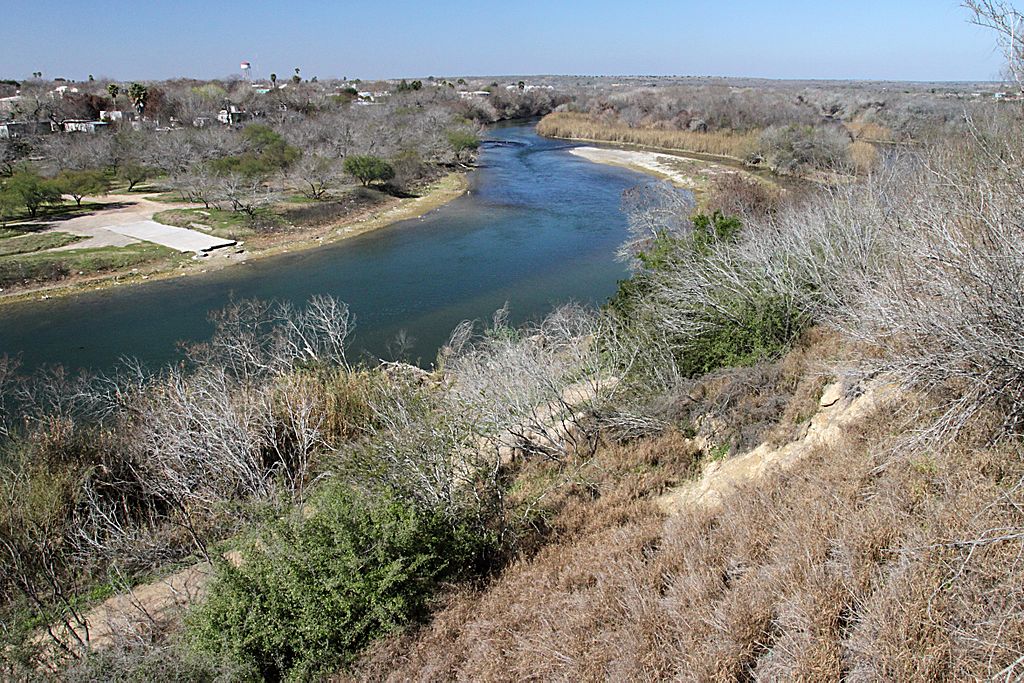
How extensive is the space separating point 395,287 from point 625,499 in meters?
20.0

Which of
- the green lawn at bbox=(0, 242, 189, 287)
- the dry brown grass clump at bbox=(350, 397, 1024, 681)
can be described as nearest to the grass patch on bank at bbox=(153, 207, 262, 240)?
the green lawn at bbox=(0, 242, 189, 287)

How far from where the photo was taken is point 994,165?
12055 mm

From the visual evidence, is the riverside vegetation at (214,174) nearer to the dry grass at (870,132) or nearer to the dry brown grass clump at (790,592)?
the dry brown grass clump at (790,592)

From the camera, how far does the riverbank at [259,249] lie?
27422mm

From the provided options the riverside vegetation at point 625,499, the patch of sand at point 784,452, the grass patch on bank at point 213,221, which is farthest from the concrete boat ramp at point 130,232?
the patch of sand at point 784,452

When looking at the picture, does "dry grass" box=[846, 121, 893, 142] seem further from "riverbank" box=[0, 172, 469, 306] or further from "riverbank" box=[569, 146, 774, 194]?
"riverbank" box=[0, 172, 469, 306]

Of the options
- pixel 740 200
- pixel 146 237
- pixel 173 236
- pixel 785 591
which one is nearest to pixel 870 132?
pixel 740 200

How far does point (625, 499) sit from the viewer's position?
983 centimetres

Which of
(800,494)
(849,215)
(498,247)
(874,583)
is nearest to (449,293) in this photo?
(498,247)

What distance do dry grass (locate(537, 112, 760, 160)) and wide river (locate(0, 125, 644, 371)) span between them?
22.3 meters

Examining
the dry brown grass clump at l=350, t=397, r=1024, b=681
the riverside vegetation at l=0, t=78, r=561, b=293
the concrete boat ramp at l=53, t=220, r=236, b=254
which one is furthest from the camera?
the concrete boat ramp at l=53, t=220, r=236, b=254

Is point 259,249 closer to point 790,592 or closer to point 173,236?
point 173,236

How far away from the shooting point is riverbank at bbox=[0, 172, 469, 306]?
27.4 meters

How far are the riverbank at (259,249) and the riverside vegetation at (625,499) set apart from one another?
51.1 ft
